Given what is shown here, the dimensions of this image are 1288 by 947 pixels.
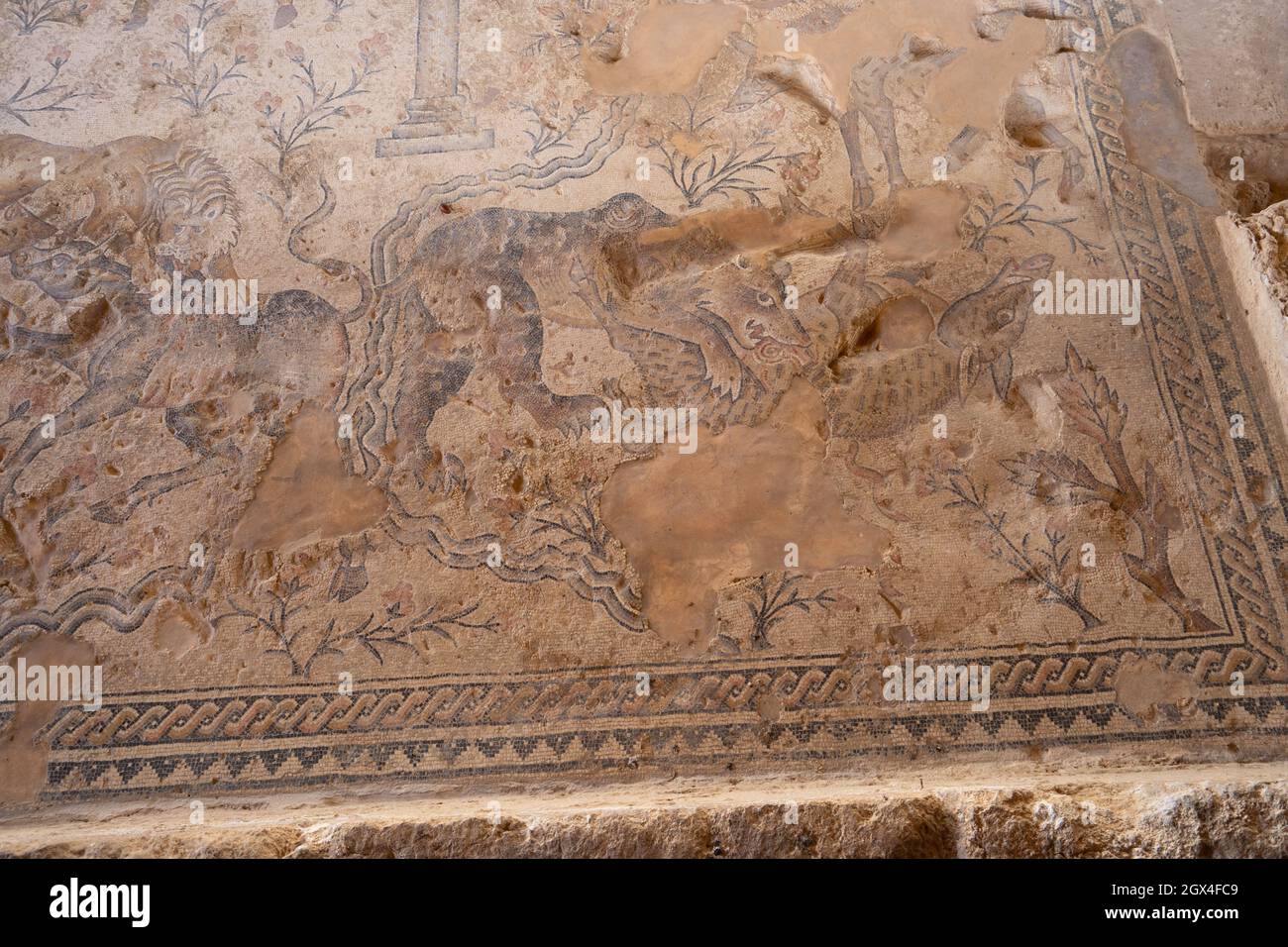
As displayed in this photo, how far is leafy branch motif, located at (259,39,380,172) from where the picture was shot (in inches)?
109

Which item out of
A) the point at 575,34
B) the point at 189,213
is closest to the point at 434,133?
the point at 575,34

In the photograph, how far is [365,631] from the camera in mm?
2191

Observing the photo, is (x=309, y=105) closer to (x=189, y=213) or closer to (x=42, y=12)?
(x=189, y=213)

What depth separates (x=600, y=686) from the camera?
6.88 ft

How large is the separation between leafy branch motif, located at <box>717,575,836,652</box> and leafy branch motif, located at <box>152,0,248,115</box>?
2.20m

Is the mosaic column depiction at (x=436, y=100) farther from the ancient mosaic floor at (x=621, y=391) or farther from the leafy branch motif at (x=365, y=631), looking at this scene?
the leafy branch motif at (x=365, y=631)

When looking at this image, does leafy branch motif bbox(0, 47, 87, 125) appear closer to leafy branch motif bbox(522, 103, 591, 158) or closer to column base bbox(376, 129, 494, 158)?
column base bbox(376, 129, 494, 158)

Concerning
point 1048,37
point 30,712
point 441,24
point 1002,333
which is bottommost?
point 30,712

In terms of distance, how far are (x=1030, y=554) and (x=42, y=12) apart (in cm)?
334

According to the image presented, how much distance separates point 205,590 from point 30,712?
1.50ft
